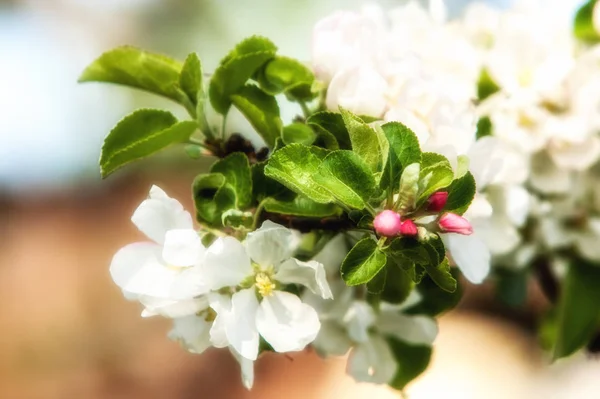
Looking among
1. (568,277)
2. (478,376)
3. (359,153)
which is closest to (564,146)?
(568,277)

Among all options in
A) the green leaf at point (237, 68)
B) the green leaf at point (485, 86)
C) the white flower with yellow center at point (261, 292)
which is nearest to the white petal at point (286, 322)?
the white flower with yellow center at point (261, 292)

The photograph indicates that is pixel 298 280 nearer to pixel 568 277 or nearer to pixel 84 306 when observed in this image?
pixel 568 277


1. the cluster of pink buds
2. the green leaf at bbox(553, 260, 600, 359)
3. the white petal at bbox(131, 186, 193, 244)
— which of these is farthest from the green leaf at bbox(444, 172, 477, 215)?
the green leaf at bbox(553, 260, 600, 359)

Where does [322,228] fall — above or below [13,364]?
A: above

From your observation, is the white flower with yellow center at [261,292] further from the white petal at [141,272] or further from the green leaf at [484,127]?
the green leaf at [484,127]

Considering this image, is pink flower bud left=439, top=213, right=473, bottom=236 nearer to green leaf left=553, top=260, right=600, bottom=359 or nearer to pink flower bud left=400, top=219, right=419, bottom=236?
pink flower bud left=400, top=219, right=419, bottom=236

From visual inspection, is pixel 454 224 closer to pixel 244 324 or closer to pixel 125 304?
pixel 244 324

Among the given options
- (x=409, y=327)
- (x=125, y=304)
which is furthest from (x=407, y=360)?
(x=125, y=304)
